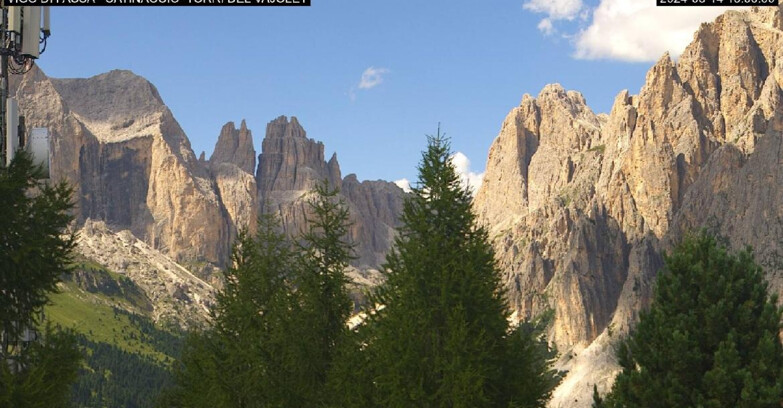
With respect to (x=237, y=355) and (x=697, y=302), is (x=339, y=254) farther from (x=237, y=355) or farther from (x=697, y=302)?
(x=697, y=302)

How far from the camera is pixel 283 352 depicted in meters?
35.9

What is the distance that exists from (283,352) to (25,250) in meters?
16.4

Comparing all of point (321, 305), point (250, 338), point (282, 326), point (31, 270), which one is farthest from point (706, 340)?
point (250, 338)

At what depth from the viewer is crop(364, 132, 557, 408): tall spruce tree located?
25750mm

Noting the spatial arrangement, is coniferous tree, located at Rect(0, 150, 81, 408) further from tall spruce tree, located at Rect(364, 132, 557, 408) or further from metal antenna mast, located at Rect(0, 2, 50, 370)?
tall spruce tree, located at Rect(364, 132, 557, 408)

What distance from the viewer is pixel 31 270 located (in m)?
21.5

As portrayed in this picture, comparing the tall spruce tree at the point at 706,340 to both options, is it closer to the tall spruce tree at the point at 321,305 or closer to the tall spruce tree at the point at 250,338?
the tall spruce tree at the point at 321,305

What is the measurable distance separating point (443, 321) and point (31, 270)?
39.7ft

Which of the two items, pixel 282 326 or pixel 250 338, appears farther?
pixel 250 338

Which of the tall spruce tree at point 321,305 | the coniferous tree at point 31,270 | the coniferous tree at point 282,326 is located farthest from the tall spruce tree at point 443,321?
the coniferous tree at point 31,270

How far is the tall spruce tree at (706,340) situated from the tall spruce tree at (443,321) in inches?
146

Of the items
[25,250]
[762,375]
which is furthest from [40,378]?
[762,375]

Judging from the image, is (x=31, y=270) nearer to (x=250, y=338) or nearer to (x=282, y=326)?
(x=282, y=326)

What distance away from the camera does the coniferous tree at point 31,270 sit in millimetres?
21109
